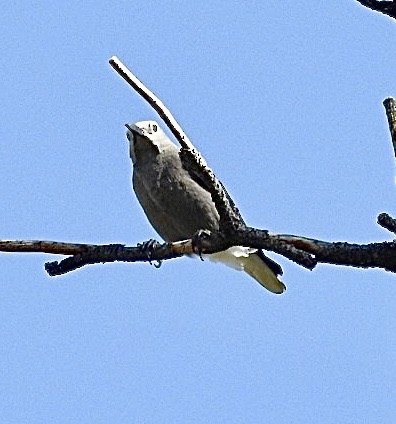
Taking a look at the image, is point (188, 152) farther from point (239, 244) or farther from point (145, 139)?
point (145, 139)

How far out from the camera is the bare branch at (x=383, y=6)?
270cm

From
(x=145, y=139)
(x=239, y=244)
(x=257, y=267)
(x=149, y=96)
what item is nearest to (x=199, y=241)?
(x=239, y=244)

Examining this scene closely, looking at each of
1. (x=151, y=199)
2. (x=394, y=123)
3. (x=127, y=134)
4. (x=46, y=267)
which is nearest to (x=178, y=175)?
(x=151, y=199)

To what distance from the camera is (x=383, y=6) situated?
8.87 feet

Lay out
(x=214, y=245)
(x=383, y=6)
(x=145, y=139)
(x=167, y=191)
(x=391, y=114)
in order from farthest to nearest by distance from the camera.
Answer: (x=145, y=139)
(x=167, y=191)
(x=214, y=245)
(x=391, y=114)
(x=383, y=6)

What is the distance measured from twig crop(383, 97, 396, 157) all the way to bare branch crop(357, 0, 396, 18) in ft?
1.18

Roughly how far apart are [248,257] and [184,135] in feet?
15.4

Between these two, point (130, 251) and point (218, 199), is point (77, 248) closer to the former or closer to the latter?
point (130, 251)

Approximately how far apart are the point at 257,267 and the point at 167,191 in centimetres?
130

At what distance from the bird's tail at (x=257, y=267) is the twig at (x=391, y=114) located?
431 cm

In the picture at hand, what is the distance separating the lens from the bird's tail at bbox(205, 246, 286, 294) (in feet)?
24.1

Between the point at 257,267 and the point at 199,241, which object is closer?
the point at 199,241

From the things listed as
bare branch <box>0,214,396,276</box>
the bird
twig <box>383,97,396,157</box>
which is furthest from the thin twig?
the bird

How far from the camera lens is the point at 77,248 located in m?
3.16
